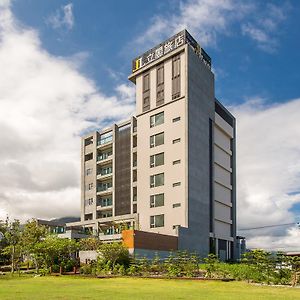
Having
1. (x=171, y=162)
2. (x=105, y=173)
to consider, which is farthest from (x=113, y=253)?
(x=105, y=173)

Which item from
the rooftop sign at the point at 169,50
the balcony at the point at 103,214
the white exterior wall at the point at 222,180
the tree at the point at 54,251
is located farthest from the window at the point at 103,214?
the tree at the point at 54,251

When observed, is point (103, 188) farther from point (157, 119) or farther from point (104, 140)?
point (157, 119)

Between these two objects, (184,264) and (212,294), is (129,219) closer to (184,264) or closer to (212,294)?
(184,264)

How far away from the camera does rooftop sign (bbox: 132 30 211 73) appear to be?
69125 millimetres

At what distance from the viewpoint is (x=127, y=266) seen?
157 ft

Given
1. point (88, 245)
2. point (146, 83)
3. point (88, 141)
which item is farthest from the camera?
point (88, 141)

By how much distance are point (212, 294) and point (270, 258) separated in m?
12.1

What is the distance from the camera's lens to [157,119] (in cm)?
6962

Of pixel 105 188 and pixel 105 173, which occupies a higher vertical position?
pixel 105 173

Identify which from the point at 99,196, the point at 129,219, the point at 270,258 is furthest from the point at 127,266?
the point at 99,196

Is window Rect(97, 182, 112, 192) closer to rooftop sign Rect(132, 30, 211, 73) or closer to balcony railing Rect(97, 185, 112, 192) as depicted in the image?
balcony railing Rect(97, 185, 112, 192)

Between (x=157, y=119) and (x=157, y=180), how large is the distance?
390 inches

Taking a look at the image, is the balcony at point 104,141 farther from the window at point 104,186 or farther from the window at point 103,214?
→ the window at point 103,214

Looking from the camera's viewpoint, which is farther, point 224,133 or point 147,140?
point 224,133
